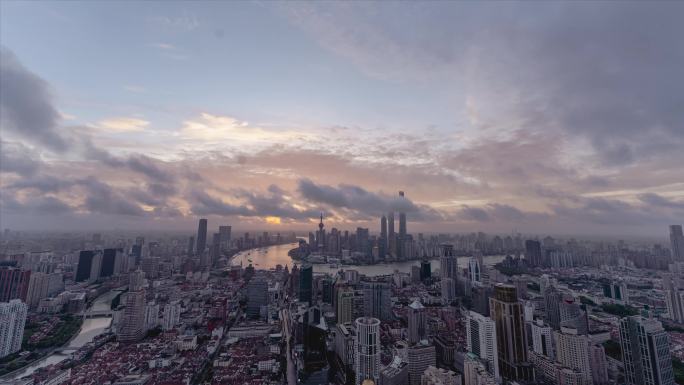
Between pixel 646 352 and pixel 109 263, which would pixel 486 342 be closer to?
pixel 646 352

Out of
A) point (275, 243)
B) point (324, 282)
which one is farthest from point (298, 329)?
point (275, 243)

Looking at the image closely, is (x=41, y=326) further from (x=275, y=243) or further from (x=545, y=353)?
(x=275, y=243)

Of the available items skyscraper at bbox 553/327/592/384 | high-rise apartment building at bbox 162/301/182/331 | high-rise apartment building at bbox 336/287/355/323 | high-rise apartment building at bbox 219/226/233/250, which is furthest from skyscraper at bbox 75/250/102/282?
skyscraper at bbox 553/327/592/384

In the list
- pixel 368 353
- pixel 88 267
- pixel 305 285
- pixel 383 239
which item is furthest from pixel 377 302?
pixel 383 239

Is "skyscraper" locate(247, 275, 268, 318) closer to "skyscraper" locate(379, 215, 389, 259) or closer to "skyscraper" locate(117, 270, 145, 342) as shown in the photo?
Result: "skyscraper" locate(117, 270, 145, 342)

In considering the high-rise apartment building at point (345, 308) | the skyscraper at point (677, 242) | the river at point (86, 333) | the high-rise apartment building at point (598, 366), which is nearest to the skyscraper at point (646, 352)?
the high-rise apartment building at point (598, 366)

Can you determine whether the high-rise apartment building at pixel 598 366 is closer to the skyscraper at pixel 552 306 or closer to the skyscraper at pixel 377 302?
the skyscraper at pixel 552 306
